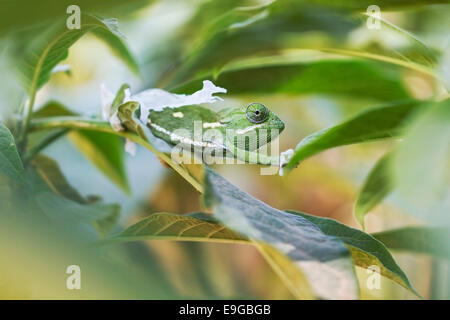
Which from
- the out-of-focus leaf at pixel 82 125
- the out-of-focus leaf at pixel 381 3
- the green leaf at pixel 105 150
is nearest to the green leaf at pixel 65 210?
the out-of-focus leaf at pixel 82 125

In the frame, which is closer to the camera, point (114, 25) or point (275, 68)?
point (114, 25)

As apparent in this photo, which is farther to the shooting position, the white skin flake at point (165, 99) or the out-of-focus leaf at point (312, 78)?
the out-of-focus leaf at point (312, 78)

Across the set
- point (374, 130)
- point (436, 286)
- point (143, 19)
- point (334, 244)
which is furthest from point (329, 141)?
point (143, 19)

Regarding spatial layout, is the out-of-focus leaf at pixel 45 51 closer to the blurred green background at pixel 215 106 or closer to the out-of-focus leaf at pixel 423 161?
the blurred green background at pixel 215 106

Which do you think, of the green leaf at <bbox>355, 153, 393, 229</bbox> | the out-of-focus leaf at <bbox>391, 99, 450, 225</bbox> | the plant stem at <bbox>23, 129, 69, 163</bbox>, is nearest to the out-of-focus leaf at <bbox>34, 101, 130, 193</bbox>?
the plant stem at <bbox>23, 129, 69, 163</bbox>

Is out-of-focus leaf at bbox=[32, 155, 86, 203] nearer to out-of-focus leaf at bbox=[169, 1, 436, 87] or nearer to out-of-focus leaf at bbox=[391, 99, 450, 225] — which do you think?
out-of-focus leaf at bbox=[169, 1, 436, 87]
